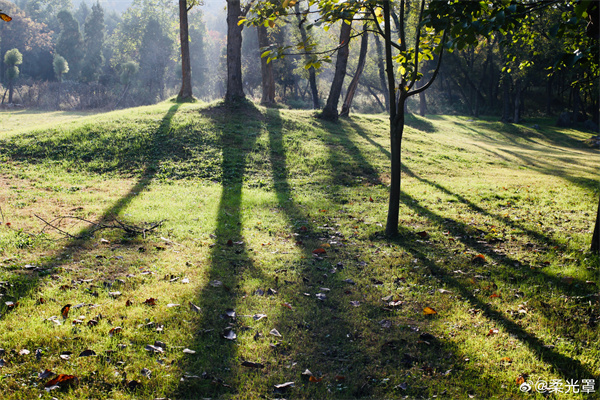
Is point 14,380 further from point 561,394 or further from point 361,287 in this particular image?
point 561,394

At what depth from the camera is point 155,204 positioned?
8.38m

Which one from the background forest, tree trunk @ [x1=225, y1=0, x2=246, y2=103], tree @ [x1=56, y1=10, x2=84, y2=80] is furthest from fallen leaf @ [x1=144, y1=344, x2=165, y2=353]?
tree @ [x1=56, y1=10, x2=84, y2=80]

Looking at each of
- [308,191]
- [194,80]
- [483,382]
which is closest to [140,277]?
[483,382]

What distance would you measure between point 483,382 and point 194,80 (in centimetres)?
7512

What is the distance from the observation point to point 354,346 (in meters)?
3.62

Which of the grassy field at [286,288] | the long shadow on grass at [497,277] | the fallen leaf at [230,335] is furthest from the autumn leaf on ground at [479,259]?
the fallen leaf at [230,335]

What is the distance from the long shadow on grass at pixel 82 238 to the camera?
4.20 m

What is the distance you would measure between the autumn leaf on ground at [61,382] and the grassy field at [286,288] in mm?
16

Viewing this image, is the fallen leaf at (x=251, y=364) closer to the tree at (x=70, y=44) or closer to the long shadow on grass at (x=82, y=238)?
the long shadow on grass at (x=82, y=238)

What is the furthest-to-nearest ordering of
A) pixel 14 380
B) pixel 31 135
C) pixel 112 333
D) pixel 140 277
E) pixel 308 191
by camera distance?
pixel 31 135 < pixel 308 191 < pixel 140 277 < pixel 112 333 < pixel 14 380

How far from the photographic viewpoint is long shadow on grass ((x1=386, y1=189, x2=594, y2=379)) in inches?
130

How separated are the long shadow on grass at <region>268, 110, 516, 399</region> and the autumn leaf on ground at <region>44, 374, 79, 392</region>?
160cm

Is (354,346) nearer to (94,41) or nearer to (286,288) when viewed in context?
(286,288)

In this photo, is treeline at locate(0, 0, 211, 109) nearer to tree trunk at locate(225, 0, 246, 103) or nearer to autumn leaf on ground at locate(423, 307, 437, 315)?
tree trunk at locate(225, 0, 246, 103)
